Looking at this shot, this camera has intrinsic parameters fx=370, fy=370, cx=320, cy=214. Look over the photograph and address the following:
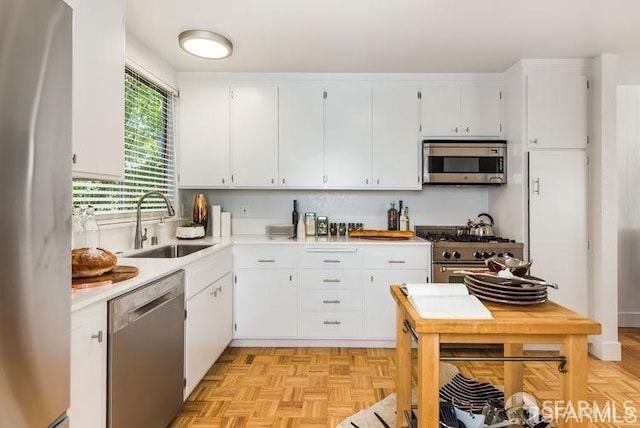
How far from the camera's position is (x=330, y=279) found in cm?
315

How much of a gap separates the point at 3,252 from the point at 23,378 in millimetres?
317

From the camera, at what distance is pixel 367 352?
3.11 m

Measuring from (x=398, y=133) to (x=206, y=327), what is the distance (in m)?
2.30

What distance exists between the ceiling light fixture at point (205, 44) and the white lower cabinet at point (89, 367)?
6.44 ft

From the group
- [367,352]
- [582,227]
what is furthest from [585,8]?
[367,352]

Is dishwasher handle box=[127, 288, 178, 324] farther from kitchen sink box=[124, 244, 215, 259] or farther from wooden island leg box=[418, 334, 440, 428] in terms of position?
wooden island leg box=[418, 334, 440, 428]

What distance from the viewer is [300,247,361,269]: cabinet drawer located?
3.14 meters

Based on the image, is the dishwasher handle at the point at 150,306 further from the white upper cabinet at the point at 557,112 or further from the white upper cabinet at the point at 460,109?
the white upper cabinet at the point at 557,112

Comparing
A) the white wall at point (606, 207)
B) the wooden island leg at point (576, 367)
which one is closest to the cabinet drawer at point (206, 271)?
the wooden island leg at point (576, 367)

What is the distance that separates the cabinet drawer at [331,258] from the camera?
3145 millimetres

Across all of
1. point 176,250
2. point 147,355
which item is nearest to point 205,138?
point 176,250

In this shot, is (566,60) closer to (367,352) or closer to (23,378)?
(367,352)

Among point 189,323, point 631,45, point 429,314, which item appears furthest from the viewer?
point 631,45

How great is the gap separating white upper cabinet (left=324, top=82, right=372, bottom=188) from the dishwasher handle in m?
1.88
